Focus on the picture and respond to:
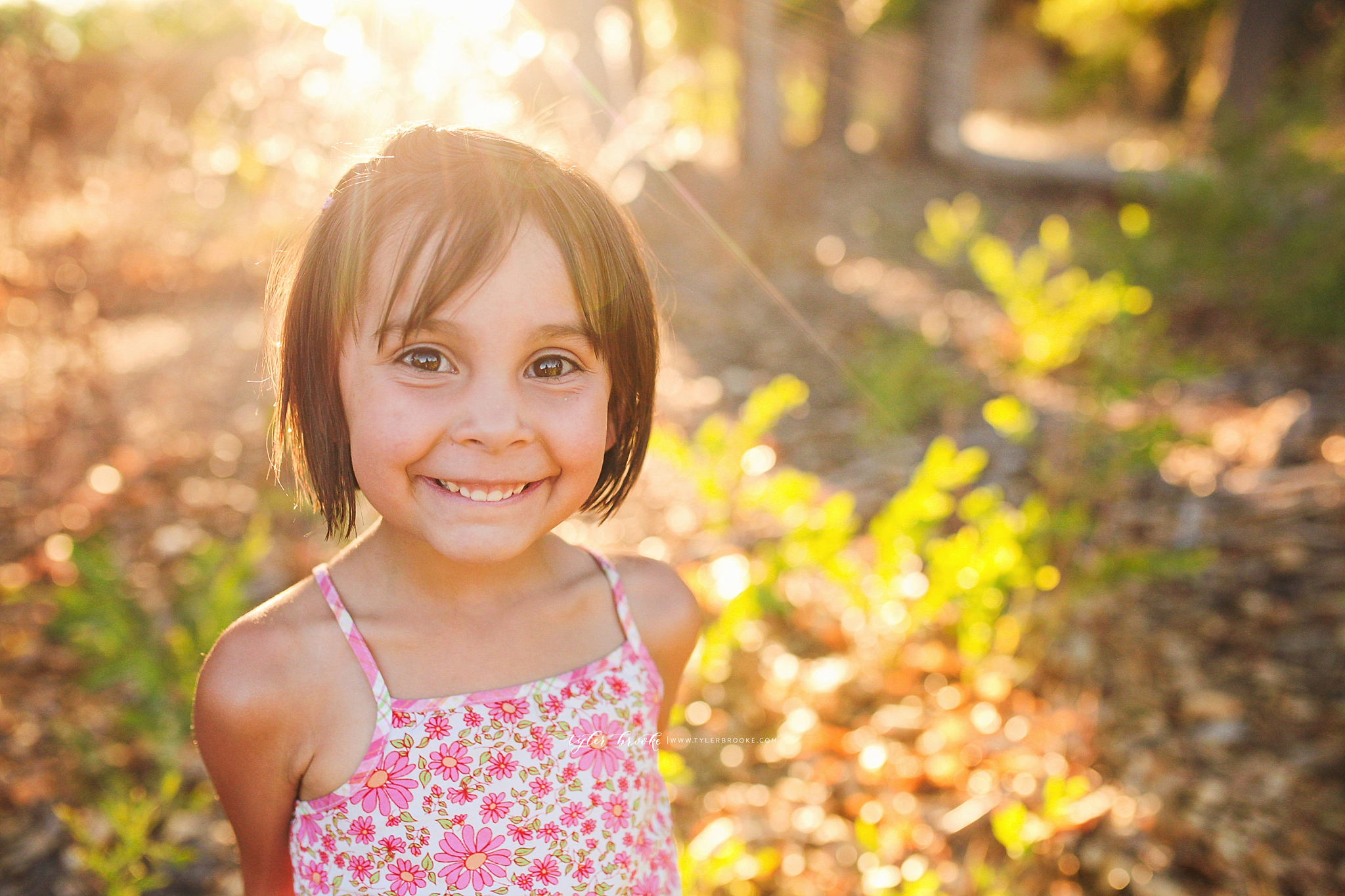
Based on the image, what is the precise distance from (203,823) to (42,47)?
3.38m

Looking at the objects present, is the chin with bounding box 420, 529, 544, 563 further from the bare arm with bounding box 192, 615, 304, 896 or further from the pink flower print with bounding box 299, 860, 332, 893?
the pink flower print with bounding box 299, 860, 332, 893

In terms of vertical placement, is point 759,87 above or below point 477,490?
below

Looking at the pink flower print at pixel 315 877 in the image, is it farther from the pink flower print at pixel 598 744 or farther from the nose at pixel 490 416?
the nose at pixel 490 416

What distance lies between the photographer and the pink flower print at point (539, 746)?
→ 43.9 inches

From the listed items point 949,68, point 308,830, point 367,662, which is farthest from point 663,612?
point 949,68

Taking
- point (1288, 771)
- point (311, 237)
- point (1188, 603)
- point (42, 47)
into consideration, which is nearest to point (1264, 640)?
point (1188, 603)

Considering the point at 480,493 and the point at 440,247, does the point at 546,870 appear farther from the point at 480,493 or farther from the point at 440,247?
the point at 440,247

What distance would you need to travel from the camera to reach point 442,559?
1.13 meters

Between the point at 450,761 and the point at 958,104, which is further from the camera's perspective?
the point at 958,104

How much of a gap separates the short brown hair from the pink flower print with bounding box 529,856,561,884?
52 cm

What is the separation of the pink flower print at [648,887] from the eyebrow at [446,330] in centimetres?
78

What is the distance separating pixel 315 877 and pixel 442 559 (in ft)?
1.37

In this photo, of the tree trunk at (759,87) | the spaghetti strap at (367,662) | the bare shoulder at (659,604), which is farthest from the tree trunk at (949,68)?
the spaghetti strap at (367,662)

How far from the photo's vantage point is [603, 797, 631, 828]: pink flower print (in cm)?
118
